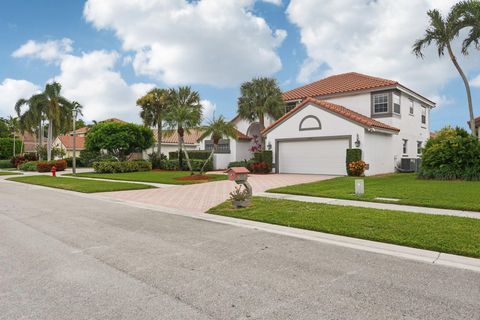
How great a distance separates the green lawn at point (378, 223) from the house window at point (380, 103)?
55.5 ft

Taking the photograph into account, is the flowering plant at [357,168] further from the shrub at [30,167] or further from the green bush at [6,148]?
the green bush at [6,148]

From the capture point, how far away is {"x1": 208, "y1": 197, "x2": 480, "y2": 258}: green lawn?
6.01 meters

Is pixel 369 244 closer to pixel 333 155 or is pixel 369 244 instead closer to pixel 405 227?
pixel 405 227

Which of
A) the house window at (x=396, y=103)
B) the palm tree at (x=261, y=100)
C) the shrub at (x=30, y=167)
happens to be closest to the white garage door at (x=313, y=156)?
the palm tree at (x=261, y=100)

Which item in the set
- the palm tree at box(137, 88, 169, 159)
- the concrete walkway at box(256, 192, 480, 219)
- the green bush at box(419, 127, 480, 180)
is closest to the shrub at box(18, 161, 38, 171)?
the palm tree at box(137, 88, 169, 159)

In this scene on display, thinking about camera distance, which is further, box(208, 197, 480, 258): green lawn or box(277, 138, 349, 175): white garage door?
box(277, 138, 349, 175): white garage door

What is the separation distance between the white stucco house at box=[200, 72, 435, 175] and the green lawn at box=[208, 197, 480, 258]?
12.4 meters

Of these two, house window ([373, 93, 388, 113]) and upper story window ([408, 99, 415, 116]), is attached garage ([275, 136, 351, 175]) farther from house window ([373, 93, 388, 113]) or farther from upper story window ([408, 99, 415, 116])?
upper story window ([408, 99, 415, 116])

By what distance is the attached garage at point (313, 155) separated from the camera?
71.1 ft

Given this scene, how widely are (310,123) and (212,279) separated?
63.2 ft

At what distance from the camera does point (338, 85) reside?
27.5 m

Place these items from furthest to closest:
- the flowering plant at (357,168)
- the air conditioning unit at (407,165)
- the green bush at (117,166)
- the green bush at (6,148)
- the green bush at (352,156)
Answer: the green bush at (6,148) < the green bush at (117,166) < the air conditioning unit at (407,165) < the green bush at (352,156) < the flowering plant at (357,168)

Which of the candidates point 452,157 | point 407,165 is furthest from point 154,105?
point 452,157

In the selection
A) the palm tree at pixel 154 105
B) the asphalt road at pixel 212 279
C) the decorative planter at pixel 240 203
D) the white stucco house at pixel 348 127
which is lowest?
the asphalt road at pixel 212 279
